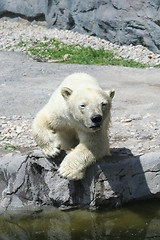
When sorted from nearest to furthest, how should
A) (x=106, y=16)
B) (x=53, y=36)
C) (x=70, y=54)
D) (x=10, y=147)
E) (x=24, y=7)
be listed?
1. (x=10, y=147)
2. (x=70, y=54)
3. (x=106, y=16)
4. (x=53, y=36)
5. (x=24, y=7)

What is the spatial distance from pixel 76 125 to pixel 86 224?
2.93ft

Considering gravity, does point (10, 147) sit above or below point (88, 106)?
below

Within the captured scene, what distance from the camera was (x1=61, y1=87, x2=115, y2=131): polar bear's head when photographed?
183 inches

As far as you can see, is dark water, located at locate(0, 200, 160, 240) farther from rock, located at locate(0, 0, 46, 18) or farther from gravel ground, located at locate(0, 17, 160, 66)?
rock, located at locate(0, 0, 46, 18)

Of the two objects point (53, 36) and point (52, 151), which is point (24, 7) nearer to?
point (53, 36)

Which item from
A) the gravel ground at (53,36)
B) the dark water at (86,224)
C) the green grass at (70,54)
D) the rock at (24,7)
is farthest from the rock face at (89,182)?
the rock at (24,7)

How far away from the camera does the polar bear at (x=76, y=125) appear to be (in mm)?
4754

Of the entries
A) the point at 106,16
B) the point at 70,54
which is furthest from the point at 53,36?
the point at 70,54

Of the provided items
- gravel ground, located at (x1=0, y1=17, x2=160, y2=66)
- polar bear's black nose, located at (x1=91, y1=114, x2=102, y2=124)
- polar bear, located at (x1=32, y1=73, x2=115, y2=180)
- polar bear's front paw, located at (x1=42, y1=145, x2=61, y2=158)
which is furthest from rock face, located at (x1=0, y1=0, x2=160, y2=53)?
polar bear's black nose, located at (x1=91, y1=114, x2=102, y2=124)

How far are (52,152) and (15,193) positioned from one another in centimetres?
67

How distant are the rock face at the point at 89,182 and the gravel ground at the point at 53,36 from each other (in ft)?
22.0

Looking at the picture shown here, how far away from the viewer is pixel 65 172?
5145 mm

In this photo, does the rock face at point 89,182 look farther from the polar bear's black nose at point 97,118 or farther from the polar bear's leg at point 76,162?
the polar bear's black nose at point 97,118

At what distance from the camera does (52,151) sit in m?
5.38
